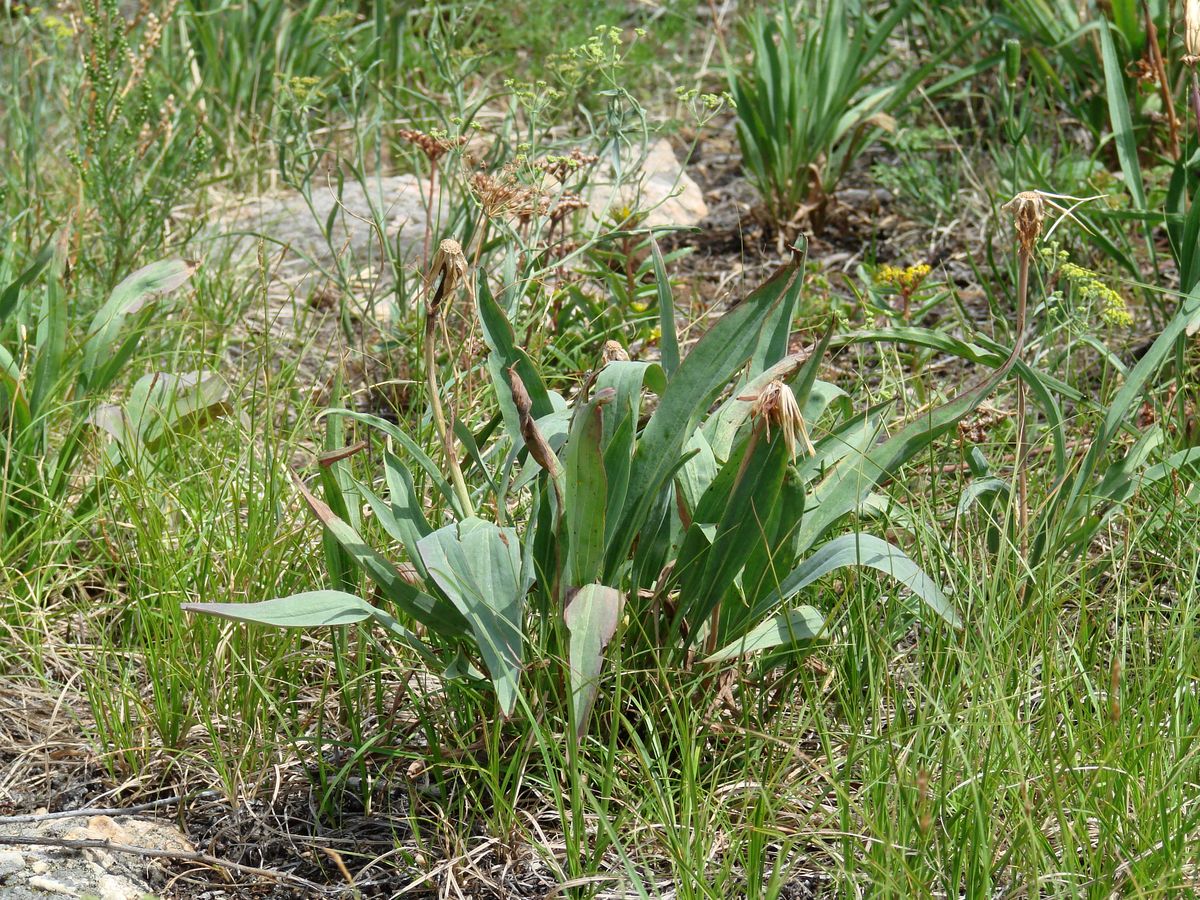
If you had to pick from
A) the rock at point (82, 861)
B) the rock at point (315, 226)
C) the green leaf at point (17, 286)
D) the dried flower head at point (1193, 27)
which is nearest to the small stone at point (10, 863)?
the rock at point (82, 861)

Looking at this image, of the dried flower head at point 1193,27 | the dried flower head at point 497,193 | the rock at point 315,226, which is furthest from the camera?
the rock at point 315,226

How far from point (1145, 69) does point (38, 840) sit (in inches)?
99.3

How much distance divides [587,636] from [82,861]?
2.32ft

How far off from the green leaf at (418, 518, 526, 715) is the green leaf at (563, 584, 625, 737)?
2.9 inches

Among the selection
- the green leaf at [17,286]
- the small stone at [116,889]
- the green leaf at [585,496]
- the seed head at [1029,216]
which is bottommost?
the small stone at [116,889]

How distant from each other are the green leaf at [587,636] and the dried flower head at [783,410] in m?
0.28

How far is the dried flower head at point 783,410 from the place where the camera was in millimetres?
1344

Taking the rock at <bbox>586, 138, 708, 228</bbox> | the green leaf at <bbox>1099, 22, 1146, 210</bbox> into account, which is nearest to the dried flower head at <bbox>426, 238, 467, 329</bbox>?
the green leaf at <bbox>1099, 22, 1146, 210</bbox>

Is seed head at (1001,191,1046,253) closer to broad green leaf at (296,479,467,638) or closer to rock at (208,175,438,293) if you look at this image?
broad green leaf at (296,479,467,638)

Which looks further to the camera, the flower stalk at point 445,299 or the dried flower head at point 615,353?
the dried flower head at point 615,353

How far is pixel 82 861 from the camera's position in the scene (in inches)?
60.9

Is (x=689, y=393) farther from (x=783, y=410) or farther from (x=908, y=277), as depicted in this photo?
(x=908, y=277)

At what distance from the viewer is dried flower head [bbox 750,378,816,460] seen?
134cm

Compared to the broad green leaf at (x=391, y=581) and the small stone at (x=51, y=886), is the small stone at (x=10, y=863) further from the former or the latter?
the broad green leaf at (x=391, y=581)
